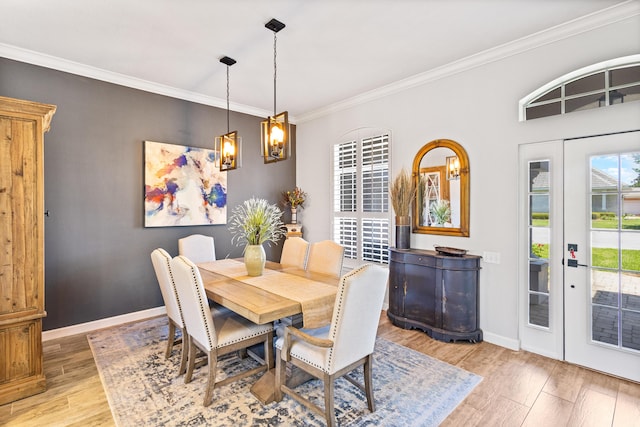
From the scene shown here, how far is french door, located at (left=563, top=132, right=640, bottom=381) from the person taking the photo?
2623mm

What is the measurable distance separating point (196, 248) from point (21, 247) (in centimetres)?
172

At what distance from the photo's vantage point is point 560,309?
2.98 m

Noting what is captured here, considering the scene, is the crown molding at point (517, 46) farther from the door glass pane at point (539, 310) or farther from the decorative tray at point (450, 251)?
the door glass pane at point (539, 310)

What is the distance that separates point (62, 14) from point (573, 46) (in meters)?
4.52

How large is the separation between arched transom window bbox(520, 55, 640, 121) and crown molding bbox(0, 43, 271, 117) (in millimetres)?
3926

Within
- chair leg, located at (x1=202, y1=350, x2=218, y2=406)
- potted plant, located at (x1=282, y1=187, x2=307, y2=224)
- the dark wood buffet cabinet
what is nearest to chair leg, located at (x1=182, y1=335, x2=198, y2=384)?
chair leg, located at (x1=202, y1=350, x2=218, y2=406)

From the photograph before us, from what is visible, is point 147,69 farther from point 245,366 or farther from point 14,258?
point 245,366

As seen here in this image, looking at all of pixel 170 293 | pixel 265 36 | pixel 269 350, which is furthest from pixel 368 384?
pixel 265 36

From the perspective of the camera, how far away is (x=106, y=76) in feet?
12.4

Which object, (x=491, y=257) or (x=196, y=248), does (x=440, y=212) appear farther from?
(x=196, y=248)

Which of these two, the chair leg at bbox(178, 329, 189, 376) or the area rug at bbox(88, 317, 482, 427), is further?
the chair leg at bbox(178, 329, 189, 376)

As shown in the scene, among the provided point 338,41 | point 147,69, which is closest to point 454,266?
point 338,41

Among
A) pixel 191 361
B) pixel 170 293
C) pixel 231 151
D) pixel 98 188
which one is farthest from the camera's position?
pixel 98 188

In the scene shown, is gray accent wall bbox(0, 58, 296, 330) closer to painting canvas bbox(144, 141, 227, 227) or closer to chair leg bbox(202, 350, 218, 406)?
painting canvas bbox(144, 141, 227, 227)
